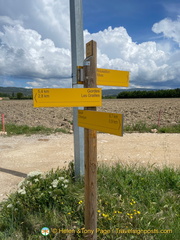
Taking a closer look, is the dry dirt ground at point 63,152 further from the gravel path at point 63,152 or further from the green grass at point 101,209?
the green grass at point 101,209

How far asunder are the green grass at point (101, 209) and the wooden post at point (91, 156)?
239 millimetres

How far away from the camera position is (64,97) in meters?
2.05

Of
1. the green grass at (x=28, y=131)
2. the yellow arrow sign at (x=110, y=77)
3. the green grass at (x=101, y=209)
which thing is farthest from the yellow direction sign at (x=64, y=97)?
the green grass at (x=28, y=131)

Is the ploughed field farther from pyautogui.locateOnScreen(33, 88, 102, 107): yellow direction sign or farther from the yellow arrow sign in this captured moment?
pyautogui.locateOnScreen(33, 88, 102, 107): yellow direction sign

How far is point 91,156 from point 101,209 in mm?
867

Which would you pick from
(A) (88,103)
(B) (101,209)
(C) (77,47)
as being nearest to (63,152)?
(C) (77,47)

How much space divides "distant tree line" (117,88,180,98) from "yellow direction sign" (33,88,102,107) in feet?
204

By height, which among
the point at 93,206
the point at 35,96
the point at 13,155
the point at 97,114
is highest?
the point at 35,96

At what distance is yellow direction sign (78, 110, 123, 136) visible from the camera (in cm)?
172

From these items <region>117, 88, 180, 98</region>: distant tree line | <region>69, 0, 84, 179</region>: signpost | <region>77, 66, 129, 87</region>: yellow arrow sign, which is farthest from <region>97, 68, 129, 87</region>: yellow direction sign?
<region>117, 88, 180, 98</region>: distant tree line

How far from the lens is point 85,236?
2189 mm

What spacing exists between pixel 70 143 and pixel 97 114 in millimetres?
5204

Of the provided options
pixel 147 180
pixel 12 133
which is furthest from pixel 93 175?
pixel 12 133

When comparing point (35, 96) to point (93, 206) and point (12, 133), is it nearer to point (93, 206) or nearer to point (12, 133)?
point (93, 206)
